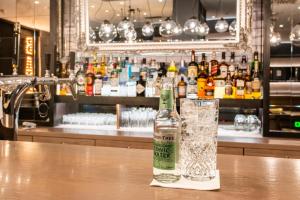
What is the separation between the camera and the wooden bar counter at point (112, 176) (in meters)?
0.71

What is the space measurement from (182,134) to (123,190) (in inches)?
7.5

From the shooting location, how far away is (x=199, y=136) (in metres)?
0.79

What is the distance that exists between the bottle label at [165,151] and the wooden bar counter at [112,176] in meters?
0.06

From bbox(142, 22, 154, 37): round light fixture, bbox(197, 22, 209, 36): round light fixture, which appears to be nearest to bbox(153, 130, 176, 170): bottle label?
bbox(197, 22, 209, 36): round light fixture

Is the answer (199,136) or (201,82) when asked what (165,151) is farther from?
(201,82)

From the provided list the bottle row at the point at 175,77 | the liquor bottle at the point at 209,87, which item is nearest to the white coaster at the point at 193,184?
the bottle row at the point at 175,77

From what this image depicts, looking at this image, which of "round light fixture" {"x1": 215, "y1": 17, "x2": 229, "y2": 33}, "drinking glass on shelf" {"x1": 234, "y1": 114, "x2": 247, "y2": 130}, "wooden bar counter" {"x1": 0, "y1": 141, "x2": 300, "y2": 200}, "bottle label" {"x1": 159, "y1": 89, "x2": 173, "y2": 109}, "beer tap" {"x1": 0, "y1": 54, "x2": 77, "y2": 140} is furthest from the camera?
"round light fixture" {"x1": 215, "y1": 17, "x2": 229, "y2": 33}

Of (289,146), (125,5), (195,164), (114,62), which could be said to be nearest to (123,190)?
(195,164)

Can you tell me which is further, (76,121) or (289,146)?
(76,121)

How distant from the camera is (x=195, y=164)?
2.66 ft

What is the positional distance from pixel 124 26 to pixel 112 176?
7.90 feet

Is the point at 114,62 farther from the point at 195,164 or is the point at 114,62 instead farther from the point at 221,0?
the point at 195,164

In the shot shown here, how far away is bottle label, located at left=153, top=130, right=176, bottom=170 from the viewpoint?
786mm

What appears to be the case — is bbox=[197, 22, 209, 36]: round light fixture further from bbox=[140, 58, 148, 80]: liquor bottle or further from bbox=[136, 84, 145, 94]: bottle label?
bbox=[136, 84, 145, 94]: bottle label
